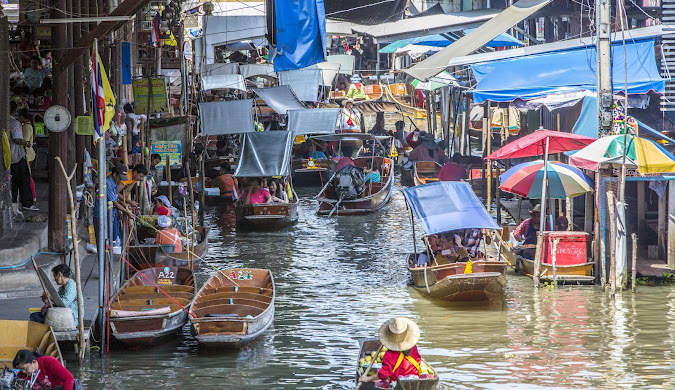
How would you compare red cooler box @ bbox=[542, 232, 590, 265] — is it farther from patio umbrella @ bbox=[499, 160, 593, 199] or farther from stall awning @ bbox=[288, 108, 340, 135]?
stall awning @ bbox=[288, 108, 340, 135]

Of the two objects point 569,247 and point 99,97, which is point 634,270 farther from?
point 99,97

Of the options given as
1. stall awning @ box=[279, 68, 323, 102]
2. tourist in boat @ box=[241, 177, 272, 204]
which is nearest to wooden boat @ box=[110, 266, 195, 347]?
tourist in boat @ box=[241, 177, 272, 204]

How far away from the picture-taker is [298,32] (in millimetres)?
14727

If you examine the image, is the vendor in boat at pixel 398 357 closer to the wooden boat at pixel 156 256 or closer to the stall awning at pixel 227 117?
the wooden boat at pixel 156 256

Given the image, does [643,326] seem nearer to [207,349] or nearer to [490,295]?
[490,295]

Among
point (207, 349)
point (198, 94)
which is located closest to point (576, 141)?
point (207, 349)

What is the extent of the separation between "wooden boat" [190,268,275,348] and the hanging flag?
2653mm

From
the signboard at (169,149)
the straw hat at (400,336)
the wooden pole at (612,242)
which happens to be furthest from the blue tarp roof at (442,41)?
the straw hat at (400,336)

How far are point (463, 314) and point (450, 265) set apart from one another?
0.79m

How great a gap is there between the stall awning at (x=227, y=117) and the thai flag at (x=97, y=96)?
39.1 ft

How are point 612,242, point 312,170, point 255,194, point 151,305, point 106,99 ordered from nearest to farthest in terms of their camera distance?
1. point 151,305
2. point 106,99
3. point 612,242
4. point 255,194
5. point 312,170

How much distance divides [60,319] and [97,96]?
3.19m

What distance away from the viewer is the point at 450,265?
13.7m

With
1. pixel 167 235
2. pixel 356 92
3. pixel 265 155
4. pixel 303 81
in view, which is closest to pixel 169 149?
pixel 265 155
